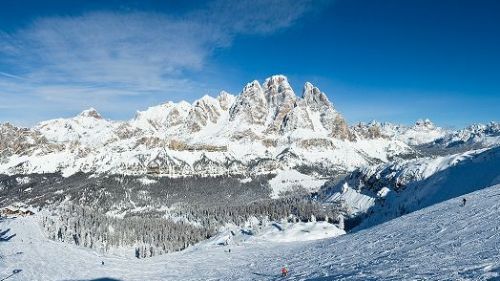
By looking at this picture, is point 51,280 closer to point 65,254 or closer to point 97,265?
point 97,265

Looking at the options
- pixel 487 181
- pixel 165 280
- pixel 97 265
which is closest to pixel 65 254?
pixel 97 265

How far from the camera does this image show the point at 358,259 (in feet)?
189

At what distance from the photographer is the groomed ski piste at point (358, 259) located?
142ft

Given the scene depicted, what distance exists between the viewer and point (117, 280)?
82562 mm

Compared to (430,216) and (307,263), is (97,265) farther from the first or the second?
(430,216)

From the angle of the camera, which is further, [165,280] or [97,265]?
[97,265]

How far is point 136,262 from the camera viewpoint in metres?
102

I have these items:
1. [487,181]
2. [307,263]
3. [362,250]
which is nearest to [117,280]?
[307,263]

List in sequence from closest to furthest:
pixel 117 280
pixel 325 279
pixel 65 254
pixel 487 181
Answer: pixel 325 279, pixel 117 280, pixel 65 254, pixel 487 181

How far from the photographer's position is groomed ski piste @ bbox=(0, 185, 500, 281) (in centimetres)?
4319

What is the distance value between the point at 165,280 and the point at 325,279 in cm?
3669

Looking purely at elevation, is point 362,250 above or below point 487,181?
below

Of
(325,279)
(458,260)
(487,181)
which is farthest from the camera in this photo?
(487,181)

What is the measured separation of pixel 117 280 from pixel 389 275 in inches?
2175
